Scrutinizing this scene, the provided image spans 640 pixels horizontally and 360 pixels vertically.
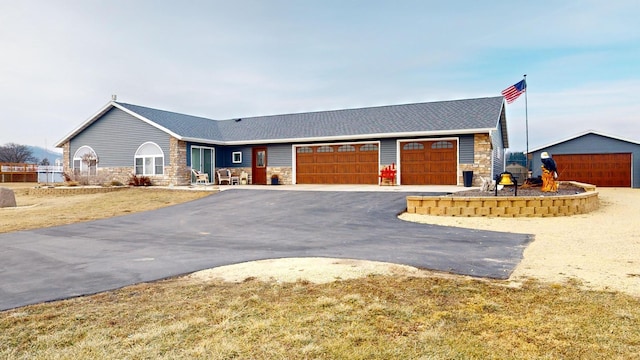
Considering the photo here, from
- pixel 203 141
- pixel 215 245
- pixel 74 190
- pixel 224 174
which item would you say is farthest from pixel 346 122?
pixel 215 245

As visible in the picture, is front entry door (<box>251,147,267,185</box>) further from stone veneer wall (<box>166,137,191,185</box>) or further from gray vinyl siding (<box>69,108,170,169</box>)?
gray vinyl siding (<box>69,108,170,169</box>)

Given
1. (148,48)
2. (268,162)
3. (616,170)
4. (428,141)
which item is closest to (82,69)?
(148,48)

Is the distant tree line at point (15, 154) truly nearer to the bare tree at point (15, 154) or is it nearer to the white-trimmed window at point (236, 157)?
the bare tree at point (15, 154)

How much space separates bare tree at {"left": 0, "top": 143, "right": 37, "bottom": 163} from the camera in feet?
168

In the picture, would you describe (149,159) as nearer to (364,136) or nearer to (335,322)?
(364,136)

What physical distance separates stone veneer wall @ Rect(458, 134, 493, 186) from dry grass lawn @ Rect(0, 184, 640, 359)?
14733 millimetres

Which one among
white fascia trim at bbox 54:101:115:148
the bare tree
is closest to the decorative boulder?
white fascia trim at bbox 54:101:115:148

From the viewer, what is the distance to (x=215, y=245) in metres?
7.24

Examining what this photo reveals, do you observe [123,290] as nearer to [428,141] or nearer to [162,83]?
[428,141]

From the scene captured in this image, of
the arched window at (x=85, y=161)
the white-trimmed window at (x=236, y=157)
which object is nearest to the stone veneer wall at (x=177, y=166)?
the white-trimmed window at (x=236, y=157)

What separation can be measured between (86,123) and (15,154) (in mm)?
39284

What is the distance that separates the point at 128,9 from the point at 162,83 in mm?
9538

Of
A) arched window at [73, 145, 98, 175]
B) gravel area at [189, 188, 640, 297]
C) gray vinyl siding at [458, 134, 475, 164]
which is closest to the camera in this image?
gravel area at [189, 188, 640, 297]

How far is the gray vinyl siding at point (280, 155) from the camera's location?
2261 cm
